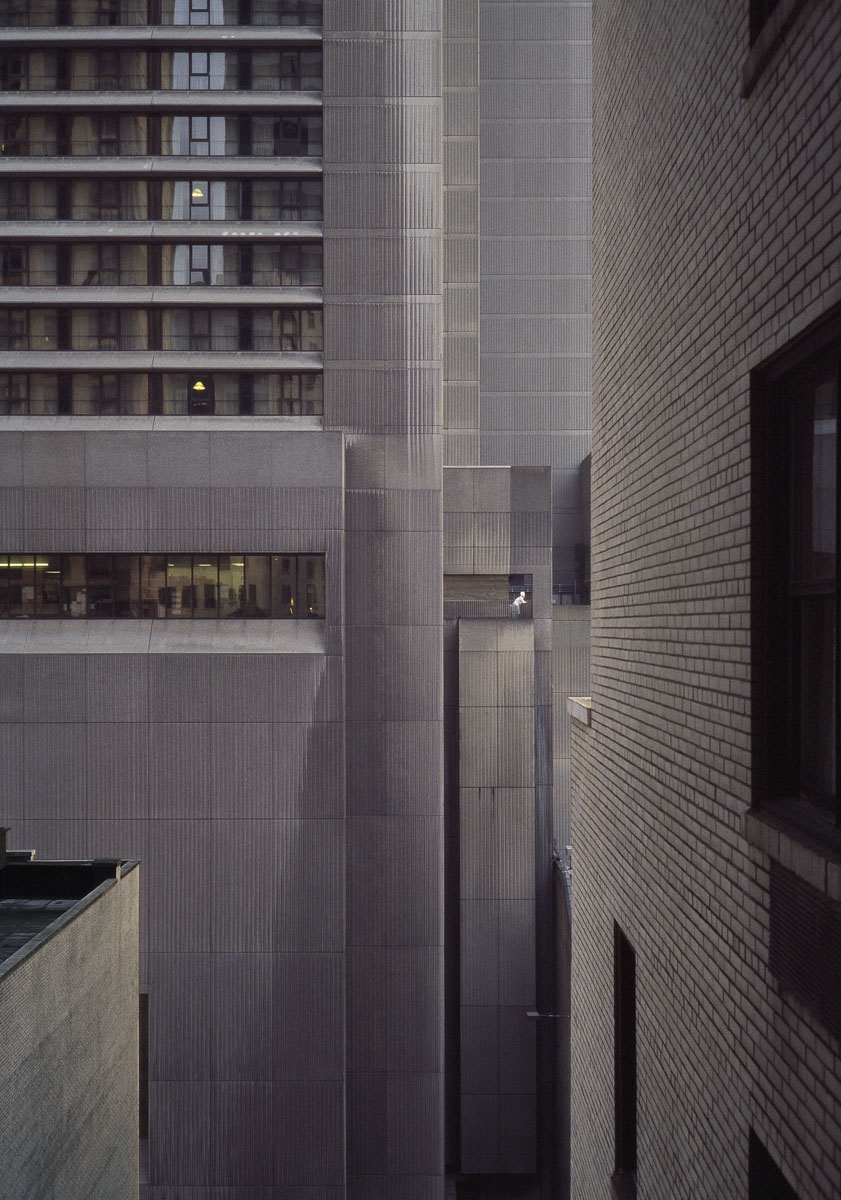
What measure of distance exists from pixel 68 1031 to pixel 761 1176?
8.75 meters

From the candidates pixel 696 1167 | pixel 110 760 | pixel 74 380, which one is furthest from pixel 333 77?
pixel 696 1167

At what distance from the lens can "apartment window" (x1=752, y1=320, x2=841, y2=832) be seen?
16.8ft

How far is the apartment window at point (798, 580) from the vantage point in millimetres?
5125

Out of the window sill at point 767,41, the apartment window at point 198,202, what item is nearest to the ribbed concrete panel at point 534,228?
the apartment window at point 198,202

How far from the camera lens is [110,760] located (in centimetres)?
2180

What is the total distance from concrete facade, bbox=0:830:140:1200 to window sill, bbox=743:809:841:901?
7.58m

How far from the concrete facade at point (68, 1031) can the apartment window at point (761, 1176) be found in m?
7.15

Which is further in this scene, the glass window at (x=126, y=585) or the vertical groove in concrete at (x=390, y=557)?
the glass window at (x=126, y=585)

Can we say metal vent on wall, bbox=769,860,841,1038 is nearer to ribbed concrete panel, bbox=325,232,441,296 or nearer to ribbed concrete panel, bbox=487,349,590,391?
ribbed concrete panel, bbox=325,232,441,296

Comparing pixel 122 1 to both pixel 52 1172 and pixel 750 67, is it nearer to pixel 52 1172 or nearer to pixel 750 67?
pixel 750 67

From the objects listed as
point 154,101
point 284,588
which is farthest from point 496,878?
point 154,101

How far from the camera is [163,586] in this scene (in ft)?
72.8

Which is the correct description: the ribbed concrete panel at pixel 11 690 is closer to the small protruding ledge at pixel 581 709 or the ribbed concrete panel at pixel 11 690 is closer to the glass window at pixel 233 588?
the glass window at pixel 233 588

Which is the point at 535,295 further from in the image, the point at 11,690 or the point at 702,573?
the point at 702,573
